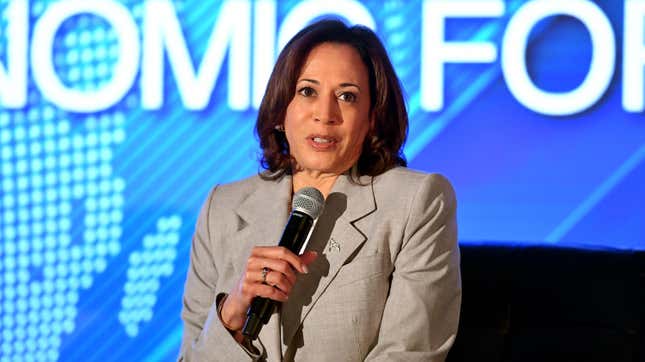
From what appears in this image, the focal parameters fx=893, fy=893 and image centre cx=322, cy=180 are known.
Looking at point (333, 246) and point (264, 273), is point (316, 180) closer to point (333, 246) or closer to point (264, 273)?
point (333, 246)

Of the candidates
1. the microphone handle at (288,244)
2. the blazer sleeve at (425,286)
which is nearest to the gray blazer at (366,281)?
the blazer sleeve at (425,286)

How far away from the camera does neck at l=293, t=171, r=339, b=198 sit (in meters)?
2.10

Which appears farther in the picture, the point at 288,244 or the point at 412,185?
the point at 412,185

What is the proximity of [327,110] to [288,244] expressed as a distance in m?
0.42

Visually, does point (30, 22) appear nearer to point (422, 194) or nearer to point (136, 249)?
point (136, 249)

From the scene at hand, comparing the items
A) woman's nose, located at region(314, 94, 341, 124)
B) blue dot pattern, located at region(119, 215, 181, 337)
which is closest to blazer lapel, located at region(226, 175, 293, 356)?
woman's nose, located at region(314, 94, 341, 124)

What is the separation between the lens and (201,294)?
2.10m

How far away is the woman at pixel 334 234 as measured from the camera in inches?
72.9

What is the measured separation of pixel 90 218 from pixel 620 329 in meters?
1.91

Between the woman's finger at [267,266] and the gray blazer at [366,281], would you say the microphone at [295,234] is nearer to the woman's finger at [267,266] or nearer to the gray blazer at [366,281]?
the woman's finger at [267,266]

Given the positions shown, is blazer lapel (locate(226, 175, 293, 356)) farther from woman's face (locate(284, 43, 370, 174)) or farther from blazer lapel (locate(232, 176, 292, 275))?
woman's face (locate(284, 43, 370, 174))

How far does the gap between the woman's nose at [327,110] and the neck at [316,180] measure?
6.5 inches

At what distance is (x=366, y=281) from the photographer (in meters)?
1.88

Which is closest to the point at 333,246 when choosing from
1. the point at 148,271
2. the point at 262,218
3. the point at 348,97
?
the point at 262,218
